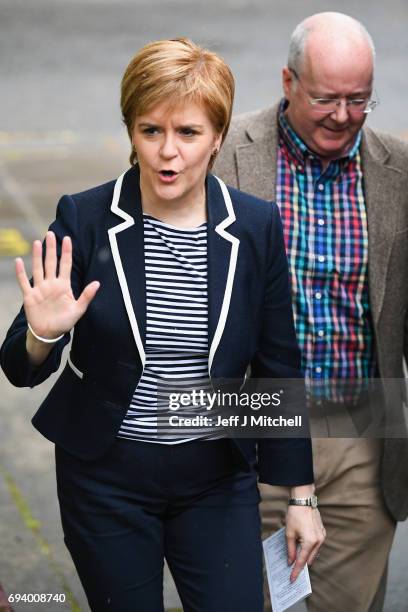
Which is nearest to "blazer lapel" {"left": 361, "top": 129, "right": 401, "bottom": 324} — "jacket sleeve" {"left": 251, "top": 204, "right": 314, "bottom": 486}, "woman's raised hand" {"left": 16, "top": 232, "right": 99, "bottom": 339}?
"jacket sleeve" {"left": 251, "top": 204, "right": 314, "bottom": 486}

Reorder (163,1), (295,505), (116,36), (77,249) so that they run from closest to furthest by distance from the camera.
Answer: (77,249)
(295,505)
(116,36)
(163,1)

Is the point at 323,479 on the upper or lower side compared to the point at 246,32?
lower

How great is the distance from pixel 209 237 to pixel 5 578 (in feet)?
8.06

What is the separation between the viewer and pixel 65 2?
682 inches

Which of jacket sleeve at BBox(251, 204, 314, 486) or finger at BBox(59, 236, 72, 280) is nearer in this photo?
finger at BBox(59, 236, 72, 280)

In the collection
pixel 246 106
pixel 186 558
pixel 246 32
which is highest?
pixel 246 32

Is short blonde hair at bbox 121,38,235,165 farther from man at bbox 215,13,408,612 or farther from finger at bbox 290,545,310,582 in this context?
finger at bbox 290,545,310,582

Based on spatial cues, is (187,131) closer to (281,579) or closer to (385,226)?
(385,226)

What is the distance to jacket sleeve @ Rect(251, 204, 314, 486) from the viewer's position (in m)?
3.55

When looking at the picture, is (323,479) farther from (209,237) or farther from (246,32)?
(246,32)

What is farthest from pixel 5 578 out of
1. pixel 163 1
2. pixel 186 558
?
pixel 163 1

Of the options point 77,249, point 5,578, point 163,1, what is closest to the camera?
point 77,249

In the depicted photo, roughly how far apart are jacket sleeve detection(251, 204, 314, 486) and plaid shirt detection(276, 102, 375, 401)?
0.60 meters

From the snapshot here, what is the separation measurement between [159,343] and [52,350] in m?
0.29
